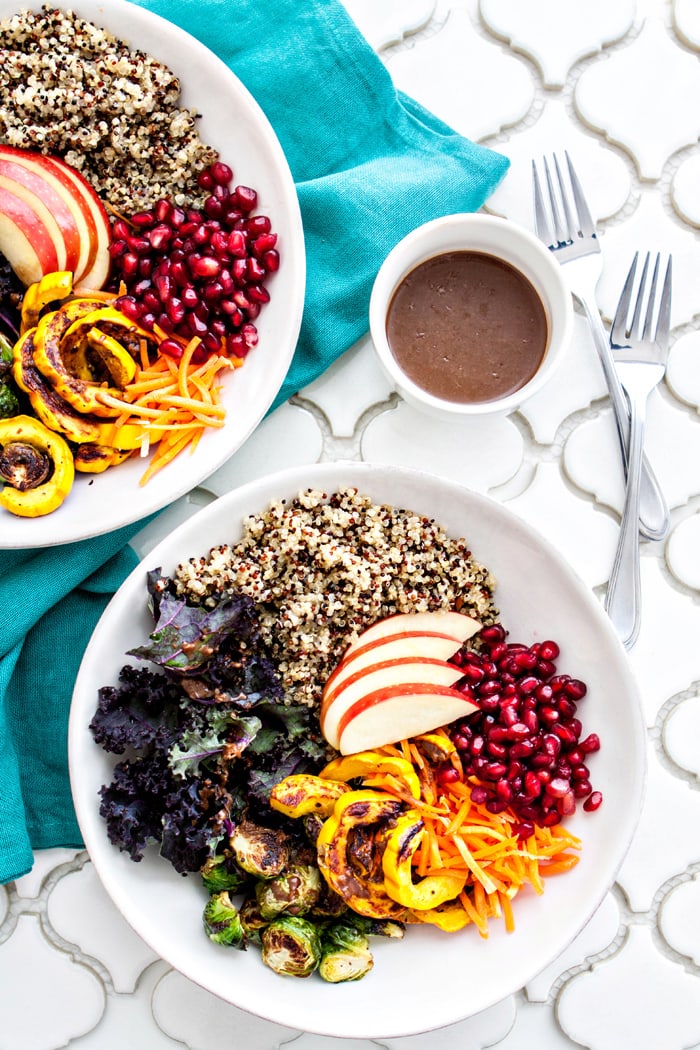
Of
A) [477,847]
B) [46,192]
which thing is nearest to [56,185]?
[46,192]

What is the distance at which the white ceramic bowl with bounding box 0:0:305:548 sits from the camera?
150 centimetres

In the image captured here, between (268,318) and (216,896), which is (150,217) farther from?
(216,896)

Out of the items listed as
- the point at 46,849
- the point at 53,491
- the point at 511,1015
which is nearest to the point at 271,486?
the point at 53,491

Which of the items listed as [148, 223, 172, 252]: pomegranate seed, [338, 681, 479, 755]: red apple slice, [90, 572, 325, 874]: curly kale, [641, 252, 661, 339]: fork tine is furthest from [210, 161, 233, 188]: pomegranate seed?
[338, 681, 479, 755]: red apple slice

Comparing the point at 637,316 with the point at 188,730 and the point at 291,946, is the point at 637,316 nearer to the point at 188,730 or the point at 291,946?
the point at 188,730

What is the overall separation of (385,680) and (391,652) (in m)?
0.05

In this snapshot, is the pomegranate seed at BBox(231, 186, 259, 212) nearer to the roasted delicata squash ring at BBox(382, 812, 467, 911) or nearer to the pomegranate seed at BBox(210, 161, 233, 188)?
the pomegranate seed at BBox(210, 161, 233, 188)

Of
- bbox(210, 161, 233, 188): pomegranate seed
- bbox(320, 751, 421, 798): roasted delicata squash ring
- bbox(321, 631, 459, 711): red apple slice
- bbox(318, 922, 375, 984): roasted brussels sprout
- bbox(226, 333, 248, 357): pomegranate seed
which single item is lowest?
bbox(318, 922, 375, 984): roasted brussels sprout

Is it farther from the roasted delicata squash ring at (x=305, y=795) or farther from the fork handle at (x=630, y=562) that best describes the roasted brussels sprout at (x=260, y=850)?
the fork handle at (x=630, y=562)

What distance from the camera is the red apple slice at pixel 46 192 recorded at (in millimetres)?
1469

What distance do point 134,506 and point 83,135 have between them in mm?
665

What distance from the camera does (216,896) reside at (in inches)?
59.6

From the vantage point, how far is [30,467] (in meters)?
1.49

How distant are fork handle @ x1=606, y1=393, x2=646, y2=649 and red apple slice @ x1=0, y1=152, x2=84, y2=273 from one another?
1.10m
